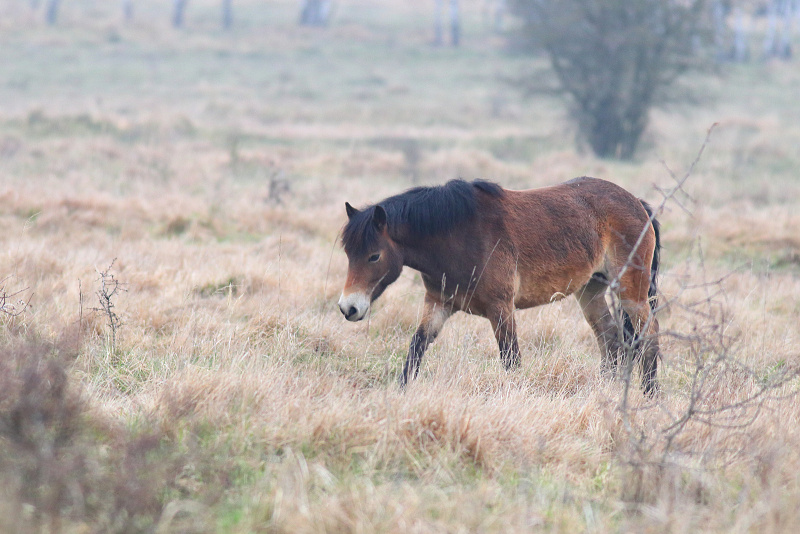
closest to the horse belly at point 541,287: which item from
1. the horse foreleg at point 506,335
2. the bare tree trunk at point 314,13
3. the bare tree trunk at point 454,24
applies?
the horse foreleg at point 506,335

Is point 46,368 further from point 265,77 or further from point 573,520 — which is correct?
point 265,77

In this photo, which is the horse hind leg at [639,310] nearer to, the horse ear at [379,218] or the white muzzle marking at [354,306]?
the horse ear at [379,218]

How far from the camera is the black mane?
4672mm

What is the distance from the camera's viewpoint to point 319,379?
4219 mm

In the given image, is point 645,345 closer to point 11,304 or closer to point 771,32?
point 11,304

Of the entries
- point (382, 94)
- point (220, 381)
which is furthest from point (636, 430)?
point (382, 94)

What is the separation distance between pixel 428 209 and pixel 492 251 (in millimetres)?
527

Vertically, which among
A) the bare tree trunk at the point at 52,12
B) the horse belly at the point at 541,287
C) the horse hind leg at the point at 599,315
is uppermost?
the bare tree trunk at the point at 52,12

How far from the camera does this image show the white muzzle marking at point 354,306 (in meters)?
4.25

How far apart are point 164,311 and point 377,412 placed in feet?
8.72

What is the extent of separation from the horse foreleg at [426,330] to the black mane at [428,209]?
20.6 inches

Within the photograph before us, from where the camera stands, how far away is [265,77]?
34562 millimetres

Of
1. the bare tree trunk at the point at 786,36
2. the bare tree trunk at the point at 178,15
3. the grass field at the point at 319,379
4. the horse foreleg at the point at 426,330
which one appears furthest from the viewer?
the bare tree trunk at the point at 178,15

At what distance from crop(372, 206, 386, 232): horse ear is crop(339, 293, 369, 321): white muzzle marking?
0.49 metres
